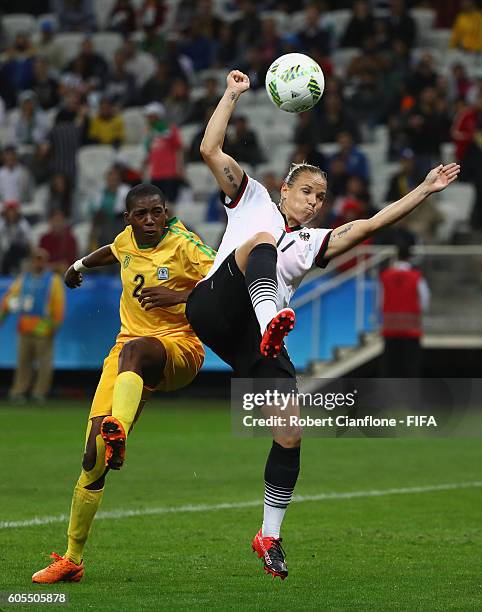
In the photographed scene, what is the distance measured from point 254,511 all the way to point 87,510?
313cm

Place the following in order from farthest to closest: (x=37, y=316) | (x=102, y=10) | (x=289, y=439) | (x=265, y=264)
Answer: (x=102, y=10), (x=37, y=316), (x=289, y=439), (x=265, y=264)

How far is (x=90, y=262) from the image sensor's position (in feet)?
28.3

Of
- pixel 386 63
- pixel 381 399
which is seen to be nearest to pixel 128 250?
pixel 381 399

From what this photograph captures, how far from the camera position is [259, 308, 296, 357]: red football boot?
6977 millimetres

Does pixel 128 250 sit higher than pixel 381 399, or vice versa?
pixel 128 250

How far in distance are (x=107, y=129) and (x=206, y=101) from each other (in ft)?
7.24

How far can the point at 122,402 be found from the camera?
24.5 ft

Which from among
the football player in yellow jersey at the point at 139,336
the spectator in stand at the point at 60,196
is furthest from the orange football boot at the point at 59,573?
the spectator in stand at the point at 60,196

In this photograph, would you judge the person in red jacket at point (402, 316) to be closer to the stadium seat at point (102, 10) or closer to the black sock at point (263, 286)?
the black sock at point (263, 286)

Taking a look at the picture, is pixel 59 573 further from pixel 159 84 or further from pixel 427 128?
pixel 159 84

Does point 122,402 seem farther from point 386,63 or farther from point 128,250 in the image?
point 386,63

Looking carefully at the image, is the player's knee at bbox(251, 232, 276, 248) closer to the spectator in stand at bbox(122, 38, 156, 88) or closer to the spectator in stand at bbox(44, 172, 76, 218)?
the spectator in stand at bbox(44, 172, 76, 218)

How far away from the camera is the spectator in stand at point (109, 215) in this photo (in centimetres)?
2131

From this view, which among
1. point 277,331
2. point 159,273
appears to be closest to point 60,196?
point 159,273
